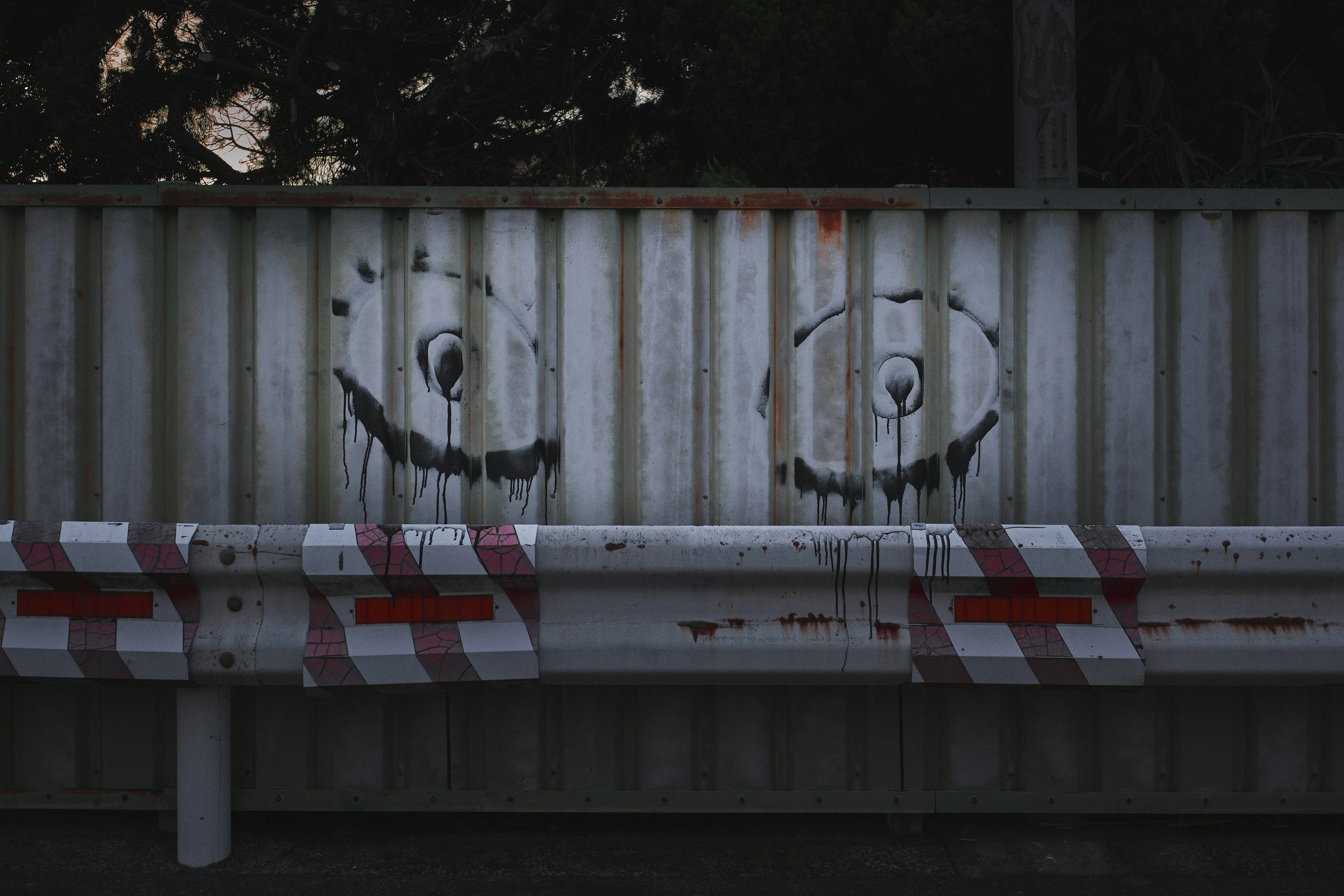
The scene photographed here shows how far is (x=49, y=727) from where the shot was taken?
2.88m

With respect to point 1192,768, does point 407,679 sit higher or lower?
higher

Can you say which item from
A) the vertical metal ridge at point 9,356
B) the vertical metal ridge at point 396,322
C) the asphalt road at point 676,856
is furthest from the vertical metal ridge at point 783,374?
the vertical metal ridge at point 9,356

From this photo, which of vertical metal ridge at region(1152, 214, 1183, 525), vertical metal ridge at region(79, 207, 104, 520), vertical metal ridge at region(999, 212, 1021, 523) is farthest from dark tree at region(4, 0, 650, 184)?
vertical metal ridge at region(1152, 214, 1183, 525)

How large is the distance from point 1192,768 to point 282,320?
3159mm

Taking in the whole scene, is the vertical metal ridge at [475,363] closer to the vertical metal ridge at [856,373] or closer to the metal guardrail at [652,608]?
the metal guardrail at [652,608]

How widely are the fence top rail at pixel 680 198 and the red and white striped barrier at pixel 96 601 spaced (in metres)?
1.00

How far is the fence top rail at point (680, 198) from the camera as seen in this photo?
2.75m

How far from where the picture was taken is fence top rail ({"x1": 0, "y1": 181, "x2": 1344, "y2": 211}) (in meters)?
2.75

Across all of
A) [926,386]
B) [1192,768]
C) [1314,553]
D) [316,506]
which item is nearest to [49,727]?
[316,506]

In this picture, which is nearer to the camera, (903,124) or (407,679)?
(407,679)

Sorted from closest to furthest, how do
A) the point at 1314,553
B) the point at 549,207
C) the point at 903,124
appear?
the point at 1314,553, the point at 549,207, the point at 903,124

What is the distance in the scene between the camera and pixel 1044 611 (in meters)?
2.56

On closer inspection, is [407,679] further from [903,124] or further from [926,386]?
[903,124]

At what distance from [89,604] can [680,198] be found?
2073 mm
